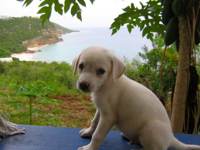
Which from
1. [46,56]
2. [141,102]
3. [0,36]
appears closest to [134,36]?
[46,56]

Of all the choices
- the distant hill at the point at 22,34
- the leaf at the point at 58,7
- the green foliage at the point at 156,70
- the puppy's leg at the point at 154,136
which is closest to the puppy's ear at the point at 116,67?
the puppy's leg at the point at 154,136

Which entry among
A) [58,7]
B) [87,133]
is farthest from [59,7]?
[87,133]

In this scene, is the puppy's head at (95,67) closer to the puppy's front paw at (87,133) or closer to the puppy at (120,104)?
the puppy at (120,104)

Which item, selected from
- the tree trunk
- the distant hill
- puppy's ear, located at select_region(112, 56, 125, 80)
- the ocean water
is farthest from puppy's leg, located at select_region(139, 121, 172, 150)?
the distant hill

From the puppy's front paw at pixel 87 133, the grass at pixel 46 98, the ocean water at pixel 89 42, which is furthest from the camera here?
the grass at pixel 46 98

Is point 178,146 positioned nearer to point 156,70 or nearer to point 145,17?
point 145,17

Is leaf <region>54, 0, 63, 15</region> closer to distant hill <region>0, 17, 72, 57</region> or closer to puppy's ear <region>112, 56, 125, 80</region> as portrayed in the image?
puppy's ear <region>112, 56, 125, 80</region>

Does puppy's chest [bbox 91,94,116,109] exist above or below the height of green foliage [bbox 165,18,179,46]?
below

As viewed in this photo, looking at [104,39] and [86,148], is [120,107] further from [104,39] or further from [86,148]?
[104,39]
